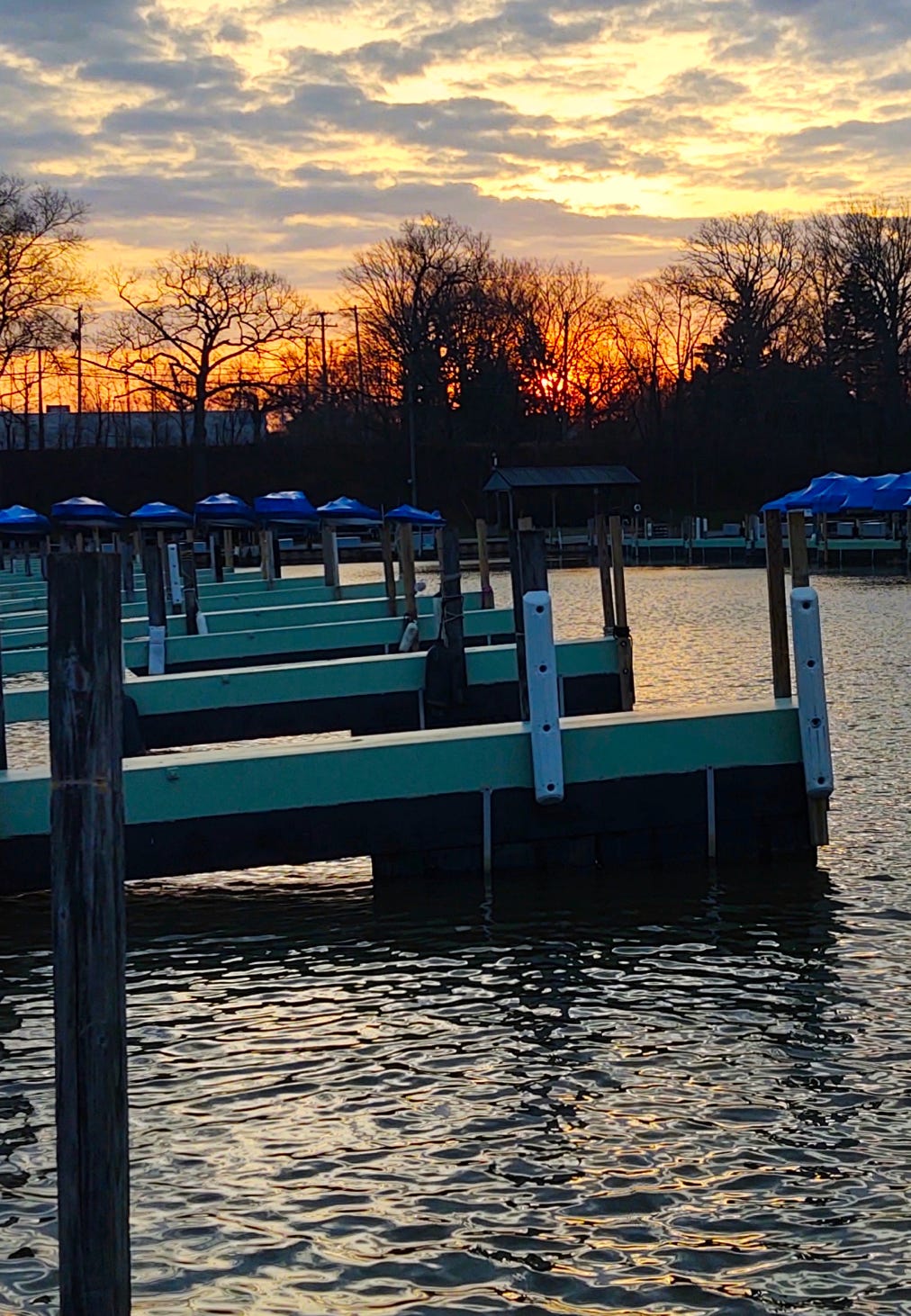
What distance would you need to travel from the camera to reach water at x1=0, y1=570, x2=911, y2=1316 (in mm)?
6301

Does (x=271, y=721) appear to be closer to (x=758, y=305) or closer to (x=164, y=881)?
(x=164, y=881)

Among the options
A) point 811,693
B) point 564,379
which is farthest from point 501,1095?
point 564,379

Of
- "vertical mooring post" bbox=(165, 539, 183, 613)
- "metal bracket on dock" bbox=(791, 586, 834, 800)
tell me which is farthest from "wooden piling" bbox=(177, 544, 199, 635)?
"metal bracket on dock" bbox=(791, 586, 834, 800)

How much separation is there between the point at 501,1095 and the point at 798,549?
5.09m

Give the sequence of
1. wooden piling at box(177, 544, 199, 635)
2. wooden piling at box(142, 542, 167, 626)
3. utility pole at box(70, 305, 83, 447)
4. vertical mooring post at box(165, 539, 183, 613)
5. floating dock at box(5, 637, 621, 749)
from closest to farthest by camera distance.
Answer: floating dock at box(5, 637, 621, 749), wooden piling at box(142, 542, 167, 626), wooden piling at box(177, 544, 199, 635), vertical mooring post at box(165, 539, 183, 613), utility pole at box(70, 305, 83, 447)

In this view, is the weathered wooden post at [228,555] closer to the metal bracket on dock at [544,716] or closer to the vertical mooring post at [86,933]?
the metal bracket on dock at [544,716]

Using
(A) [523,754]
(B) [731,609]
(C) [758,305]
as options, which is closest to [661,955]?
(A) [523,754]

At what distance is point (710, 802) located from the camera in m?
12.1

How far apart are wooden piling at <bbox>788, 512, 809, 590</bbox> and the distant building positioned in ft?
305

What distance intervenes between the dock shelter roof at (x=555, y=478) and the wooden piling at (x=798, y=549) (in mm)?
65999

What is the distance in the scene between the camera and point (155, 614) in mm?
21688

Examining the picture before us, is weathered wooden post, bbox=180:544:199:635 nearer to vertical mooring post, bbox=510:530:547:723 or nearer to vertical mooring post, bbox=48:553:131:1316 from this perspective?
vertical mooring post, bbox=510:530:547:723

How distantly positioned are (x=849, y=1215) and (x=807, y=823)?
18.9 ft

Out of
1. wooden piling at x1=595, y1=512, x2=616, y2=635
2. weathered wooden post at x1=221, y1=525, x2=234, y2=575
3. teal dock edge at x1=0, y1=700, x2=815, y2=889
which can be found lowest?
teal dock edge at x1=0, y1=700, x2=815, y2=889
